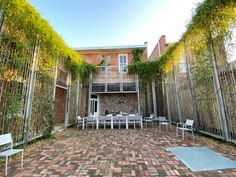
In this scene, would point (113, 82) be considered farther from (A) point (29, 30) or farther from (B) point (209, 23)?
(B) point (209, 23)

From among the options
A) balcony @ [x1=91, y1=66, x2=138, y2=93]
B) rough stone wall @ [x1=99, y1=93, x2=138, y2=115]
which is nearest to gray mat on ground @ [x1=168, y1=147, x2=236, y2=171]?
balcony @ [x1=91, y1=66, x2=138, y2=93]

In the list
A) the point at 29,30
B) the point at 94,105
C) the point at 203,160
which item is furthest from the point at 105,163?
the point at 94,105

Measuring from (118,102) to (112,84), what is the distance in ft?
6.23

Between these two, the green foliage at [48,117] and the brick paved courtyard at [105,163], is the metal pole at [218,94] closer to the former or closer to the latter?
the brick paved courtyard at [105,163]

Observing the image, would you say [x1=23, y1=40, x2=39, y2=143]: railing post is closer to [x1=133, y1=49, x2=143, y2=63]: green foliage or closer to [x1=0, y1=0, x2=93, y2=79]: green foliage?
[x1=0, y1=0, x2=93, y2=79]: green foliage

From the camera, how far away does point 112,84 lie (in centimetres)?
1229

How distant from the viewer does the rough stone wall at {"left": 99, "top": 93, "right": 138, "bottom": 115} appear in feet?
41.6

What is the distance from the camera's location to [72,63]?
29.0 ft

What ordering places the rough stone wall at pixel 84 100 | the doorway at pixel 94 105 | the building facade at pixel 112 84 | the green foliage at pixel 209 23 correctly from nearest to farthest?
the green foliage at pixel 209 23 < the rough stone wall at pixel 84 100 < the building facade at pixel 112 84 < the doorway at pixel 94 105

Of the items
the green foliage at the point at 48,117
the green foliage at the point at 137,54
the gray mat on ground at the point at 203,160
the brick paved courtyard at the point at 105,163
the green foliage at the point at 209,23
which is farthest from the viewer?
the green foliage at the point at 137,54

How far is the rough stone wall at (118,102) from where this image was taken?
1269 cm

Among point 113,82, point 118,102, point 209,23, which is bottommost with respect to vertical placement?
point 118,102

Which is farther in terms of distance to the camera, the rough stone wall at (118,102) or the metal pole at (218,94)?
the rough stone wall at (118,102)

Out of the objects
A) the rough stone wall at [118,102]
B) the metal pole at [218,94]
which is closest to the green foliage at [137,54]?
the rough stone wall at [118,102]
